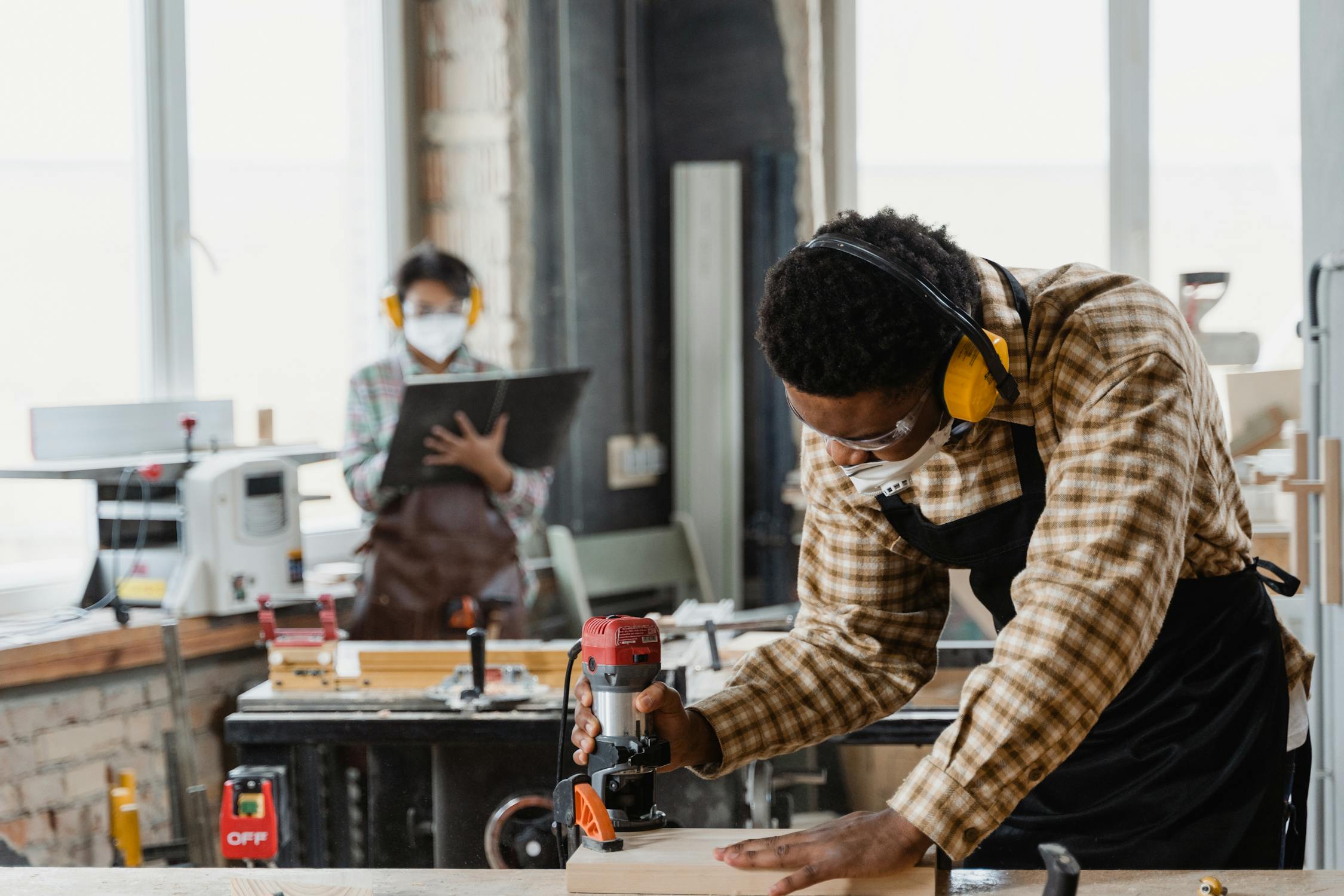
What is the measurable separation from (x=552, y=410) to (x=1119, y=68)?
2422mm

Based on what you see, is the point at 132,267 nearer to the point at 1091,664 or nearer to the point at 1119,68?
the point at 1091,664

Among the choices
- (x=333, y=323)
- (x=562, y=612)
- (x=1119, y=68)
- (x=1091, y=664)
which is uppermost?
(x=1119, y=68)

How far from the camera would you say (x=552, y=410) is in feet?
11.0

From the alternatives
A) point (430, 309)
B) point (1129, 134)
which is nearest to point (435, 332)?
point (430, 309)

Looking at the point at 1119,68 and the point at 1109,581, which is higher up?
the point at 1119,68

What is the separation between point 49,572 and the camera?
3.12 meters

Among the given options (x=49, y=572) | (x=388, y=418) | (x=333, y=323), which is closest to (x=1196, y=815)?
(x=388, y=418)

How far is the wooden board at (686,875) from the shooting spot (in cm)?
130

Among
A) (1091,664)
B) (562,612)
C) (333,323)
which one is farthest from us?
(562,612)

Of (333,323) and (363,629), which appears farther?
(333,323)

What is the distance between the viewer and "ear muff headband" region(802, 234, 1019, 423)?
4.10 ft

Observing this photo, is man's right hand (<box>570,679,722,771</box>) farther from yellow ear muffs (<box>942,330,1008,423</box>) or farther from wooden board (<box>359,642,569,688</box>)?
wooden board (<box>359,642,569,688</box>)

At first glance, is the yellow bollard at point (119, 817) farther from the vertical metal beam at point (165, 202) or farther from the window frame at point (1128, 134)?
the window frame at point (1128, 134)

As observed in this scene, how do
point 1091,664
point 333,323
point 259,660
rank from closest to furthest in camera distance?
point 1091,664 < point 259,660 < point 333,323
